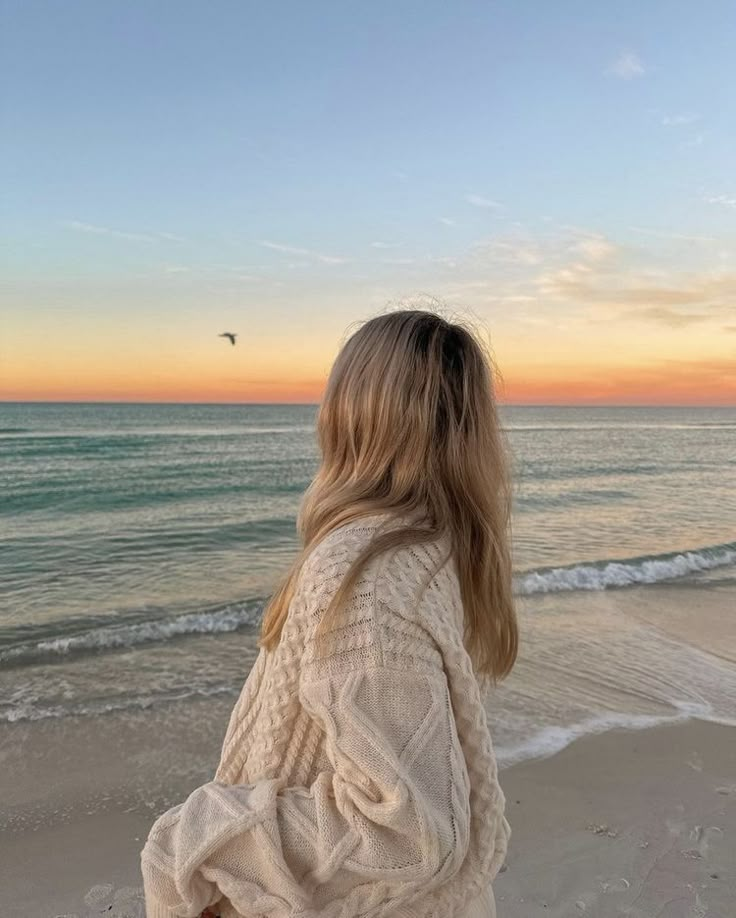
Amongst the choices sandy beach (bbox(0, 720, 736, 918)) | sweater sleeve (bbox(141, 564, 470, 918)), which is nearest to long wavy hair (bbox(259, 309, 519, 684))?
sweater sleeve (bbox(141, 564, 470, 918))

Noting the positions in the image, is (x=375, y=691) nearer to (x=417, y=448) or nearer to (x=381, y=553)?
(x=381, y=553)

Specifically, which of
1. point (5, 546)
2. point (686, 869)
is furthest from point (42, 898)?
point (5, 546)

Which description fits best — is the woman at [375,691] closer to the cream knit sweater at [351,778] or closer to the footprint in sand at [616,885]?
the cream knit sweater at [351,778]

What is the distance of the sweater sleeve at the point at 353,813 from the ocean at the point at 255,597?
77 cm

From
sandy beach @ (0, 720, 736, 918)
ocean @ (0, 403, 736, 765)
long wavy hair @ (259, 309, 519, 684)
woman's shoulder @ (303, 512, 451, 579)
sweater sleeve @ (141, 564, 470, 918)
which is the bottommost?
ocean @ (0, 403, 736, 765)

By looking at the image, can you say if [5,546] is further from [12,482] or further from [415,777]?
[415,777]

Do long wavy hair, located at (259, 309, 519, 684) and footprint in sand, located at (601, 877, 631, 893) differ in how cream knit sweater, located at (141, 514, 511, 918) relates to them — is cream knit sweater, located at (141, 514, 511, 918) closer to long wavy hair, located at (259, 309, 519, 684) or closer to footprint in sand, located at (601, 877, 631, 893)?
long wavy hair, located at (259, 309, 519, 684)

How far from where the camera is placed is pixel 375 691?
1104mm

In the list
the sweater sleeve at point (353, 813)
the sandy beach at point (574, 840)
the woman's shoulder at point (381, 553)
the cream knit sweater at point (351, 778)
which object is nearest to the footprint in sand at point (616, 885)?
the sandy beach at point (574, 840)

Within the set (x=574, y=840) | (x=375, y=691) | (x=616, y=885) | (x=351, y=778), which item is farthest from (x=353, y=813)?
(x=574, y=840)

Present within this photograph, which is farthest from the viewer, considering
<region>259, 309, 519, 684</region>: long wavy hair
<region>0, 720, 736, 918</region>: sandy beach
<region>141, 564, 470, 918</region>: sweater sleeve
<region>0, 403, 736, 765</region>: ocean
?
<region>0, 403, 736, 765</region>: ocean

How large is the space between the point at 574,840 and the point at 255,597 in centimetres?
555

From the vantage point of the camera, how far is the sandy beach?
3213mm

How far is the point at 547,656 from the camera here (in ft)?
Answer: 21.6
